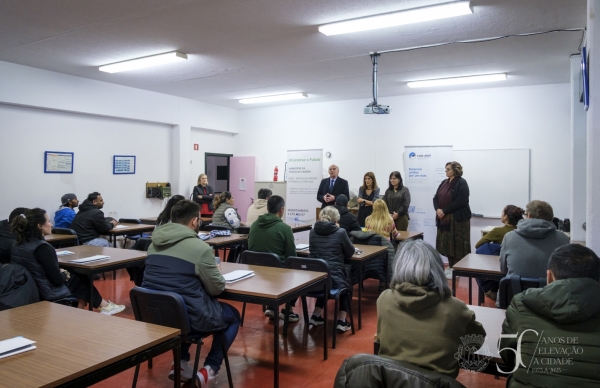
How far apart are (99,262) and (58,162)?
398cm

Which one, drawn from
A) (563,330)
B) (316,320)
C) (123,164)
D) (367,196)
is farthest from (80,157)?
(563,330)

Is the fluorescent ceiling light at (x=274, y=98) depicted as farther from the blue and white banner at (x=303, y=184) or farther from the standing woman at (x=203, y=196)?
the standing woman at (x=203, y=196)

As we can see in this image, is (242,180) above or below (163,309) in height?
above

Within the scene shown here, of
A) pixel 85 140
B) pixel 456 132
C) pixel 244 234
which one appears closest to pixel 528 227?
pixel 244 234

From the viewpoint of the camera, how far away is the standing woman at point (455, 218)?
6297 mm

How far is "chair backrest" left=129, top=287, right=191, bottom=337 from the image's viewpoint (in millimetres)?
2561

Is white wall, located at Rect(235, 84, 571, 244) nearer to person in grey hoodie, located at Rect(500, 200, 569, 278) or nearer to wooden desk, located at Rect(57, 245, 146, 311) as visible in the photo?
person in grey hoodie, located at Rect(500, 200, 569, 278)

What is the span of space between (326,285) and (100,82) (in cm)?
590

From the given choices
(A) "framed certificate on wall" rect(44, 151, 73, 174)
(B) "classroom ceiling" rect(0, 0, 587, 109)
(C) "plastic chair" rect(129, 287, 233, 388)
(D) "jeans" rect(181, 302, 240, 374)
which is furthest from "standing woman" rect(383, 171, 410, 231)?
(A) "framed certificate on wall" rect(44, 151, 73, 174)

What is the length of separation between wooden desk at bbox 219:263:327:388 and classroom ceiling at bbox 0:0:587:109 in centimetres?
238

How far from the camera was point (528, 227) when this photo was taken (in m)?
3.26

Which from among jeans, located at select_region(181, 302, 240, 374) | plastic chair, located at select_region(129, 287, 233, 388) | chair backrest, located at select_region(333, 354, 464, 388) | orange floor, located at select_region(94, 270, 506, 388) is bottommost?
orange floor, located at select_region(94, 270, 506, 388)

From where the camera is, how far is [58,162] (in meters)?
7.04

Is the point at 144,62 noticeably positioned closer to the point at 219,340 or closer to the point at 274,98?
the point at 274,98
